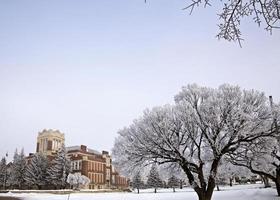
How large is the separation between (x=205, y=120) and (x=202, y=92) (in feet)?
7.55

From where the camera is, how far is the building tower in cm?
8256

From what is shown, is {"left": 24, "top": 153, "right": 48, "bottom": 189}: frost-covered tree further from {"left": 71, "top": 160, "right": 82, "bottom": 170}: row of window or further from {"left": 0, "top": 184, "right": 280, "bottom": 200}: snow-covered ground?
{"left": 0, "top": 184, "right": 280, "bottom": 200}: snow-covered ground

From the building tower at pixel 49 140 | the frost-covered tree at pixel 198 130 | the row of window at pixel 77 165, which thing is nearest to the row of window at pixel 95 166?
the row of window at pixel 77 165

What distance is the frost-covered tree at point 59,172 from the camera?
60312 mm

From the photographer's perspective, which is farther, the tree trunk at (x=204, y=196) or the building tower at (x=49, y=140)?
the building tower at (x=49, y=140)

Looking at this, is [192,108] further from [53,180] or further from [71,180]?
[53,180]

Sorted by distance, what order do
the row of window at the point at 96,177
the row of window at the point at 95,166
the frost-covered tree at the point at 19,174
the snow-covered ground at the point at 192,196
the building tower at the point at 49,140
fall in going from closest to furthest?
1. the snow-covered ground at the point at 192,196
2. the frost-covered tree at the point at 19,174
3. the row of window at the point at 96,177
4. the row of window at the point at 95,166
5. the building tower at the point at 49,140

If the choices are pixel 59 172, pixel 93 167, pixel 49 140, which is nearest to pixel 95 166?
pixel 93 167

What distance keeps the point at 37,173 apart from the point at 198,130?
49006 millimetres

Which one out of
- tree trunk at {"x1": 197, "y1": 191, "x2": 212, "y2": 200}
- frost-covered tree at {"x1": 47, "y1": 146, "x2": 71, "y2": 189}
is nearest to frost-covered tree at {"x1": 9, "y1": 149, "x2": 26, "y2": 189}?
frost-covered tree at {"x1": 47, "y1": 146, "x2": 71, "y2": 189}

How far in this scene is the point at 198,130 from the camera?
68.1 feet

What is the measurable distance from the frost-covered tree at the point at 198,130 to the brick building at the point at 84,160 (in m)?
58.9

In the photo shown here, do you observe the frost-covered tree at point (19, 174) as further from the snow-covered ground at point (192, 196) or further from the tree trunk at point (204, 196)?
the tree trunk at point (204, 196)

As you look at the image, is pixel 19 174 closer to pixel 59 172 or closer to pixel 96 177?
pixel 59 172
